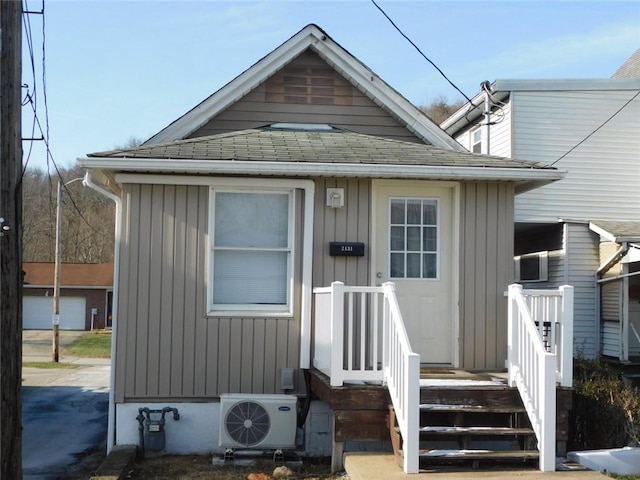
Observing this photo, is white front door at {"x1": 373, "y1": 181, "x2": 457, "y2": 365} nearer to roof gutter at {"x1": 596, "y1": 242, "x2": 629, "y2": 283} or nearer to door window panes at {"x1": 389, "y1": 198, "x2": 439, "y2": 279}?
door window panes at {"x1": 389, "y1": 198, "x2": 439, "y2": 279}

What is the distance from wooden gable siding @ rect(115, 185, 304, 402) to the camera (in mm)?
8031

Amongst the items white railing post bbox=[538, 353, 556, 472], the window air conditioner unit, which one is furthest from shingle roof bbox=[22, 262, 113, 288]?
white railing post bbox=[538, 353, 556, 472]

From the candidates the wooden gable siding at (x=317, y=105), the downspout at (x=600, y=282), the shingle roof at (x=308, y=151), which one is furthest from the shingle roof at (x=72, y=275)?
the shingle roof at (x=308, y=151)

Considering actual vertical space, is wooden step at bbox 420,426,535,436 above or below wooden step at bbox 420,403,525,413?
below

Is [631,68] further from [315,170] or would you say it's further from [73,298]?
[73,298]

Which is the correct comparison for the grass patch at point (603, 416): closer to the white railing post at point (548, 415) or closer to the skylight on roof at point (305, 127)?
the white railing post at point (548, 415)

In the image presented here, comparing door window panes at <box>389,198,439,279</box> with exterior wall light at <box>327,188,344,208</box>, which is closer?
exterior wall light at <box>327,188,344,208</box>

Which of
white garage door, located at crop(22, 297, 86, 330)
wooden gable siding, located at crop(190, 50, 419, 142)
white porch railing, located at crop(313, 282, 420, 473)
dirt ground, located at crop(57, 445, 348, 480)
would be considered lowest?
white garage door, located at crop(22, 297, 86, 330)

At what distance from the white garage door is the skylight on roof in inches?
1372

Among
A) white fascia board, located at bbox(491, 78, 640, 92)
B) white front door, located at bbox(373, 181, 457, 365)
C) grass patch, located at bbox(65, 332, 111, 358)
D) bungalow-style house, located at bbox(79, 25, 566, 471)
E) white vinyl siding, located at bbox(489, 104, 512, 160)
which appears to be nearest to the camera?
bungalow-style house, located at bbox(79, 25, 566, 471)

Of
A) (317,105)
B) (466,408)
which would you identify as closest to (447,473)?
(466,408)

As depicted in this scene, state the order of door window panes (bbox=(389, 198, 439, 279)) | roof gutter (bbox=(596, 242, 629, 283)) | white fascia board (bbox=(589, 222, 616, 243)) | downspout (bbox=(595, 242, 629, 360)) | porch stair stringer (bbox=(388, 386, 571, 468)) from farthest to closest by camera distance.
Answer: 1. downspout (bbox=(595, 242, 629, 360))
2. white fascia board (bbox=(589, 222, 616, 243))
3. roof gutter (bbox=(596, 242, 629, 283))
4. door window panes (bbox=(389, 198, 439, 279))
5. porch stair stringer (bbox=(388, 386, 571, 468))

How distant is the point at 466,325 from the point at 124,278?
3.85 m

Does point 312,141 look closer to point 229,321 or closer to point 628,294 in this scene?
point 229,321
